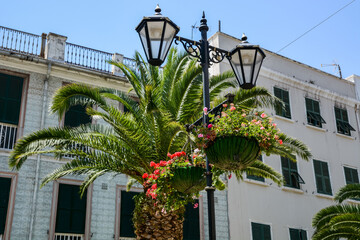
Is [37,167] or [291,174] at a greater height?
[291,174]

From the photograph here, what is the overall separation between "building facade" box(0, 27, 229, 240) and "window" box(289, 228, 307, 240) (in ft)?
10.9

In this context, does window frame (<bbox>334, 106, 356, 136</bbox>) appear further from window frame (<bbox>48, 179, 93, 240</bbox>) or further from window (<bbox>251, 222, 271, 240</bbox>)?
window frame (<bbox>48, 179, 93, 240</bbox>)

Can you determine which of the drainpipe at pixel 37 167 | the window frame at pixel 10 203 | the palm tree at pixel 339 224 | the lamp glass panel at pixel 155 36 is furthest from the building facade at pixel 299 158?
the lamp glass panel at pixel 155 36

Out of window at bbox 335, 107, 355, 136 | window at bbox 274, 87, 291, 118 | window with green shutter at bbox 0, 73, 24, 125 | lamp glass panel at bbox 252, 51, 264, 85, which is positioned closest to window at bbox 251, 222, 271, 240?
window at bbox 274, 87, 291, 118

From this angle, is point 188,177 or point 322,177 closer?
point 188,177

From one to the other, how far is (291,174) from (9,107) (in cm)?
1152

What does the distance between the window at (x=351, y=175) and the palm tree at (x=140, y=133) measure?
35.3 feet

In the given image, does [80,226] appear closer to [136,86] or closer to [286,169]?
[136,86]

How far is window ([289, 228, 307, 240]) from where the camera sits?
19.2 meters

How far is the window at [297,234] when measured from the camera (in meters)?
19.2

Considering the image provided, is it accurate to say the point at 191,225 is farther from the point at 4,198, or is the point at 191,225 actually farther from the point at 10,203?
the point at 4,198

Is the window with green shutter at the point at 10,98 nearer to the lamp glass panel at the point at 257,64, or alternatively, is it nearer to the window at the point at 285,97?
the lamp glass panel at the point at 257,64

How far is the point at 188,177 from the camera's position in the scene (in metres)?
7.66

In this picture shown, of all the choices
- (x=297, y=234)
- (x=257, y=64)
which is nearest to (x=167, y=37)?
(x=257, y=64)
